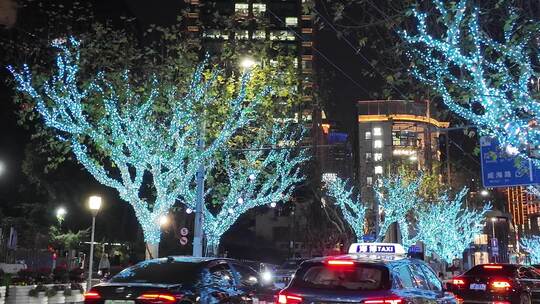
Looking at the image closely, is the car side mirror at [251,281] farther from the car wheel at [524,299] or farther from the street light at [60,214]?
the street light at [60,214]

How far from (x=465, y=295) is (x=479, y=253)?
76.6m

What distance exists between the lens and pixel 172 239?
43.8 meters

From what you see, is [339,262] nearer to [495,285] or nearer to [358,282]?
[358,282]

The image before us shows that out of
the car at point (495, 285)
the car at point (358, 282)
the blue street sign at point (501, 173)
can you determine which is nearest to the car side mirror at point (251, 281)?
the car at point (358, 282)

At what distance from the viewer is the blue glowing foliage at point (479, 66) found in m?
10.0

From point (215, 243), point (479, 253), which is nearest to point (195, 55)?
point (215, 243)

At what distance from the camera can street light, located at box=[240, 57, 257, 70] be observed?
1770cm

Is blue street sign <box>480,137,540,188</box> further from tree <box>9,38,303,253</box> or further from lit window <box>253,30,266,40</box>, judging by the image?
lit window <box>253,30,266,40</box>

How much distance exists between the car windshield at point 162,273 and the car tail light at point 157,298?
51 centimetres

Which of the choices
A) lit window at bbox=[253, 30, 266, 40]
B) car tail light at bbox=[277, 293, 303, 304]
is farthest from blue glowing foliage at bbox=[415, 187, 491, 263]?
car tail light at bbox=[277, 293, 303, 304]

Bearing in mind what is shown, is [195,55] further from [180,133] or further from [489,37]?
[489,37]

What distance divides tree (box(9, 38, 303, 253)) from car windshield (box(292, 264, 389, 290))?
1055 cm

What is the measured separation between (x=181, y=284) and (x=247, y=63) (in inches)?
427

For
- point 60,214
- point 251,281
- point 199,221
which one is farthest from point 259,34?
point 60,214
